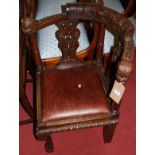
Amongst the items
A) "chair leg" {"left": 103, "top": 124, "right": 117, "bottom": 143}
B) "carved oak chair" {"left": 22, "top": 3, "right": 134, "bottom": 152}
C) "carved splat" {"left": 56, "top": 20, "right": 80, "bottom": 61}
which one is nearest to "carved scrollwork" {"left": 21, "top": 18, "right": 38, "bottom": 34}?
"carved oak chair" {"left": 22, "top": 3, "right": 134, "bottom": 152}

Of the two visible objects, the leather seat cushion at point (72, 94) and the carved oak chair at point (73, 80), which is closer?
the carved oak chair at point (73, 80)

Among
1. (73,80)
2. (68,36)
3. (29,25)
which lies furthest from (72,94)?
(29,25)

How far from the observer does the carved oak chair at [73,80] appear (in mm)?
1168

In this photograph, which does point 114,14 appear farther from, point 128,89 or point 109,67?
point 128,89

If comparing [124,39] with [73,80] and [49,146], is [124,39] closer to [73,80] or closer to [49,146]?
[73,80]

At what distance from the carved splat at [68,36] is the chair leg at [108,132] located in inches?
16.9

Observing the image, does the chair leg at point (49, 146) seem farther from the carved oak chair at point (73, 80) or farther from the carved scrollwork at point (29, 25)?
the carved scrollwork at point (29, 25)

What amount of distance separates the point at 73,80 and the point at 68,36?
242 millimetres

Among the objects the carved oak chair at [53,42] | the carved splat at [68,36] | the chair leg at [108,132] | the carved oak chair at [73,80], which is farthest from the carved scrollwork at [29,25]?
the chair leg at [108,132]

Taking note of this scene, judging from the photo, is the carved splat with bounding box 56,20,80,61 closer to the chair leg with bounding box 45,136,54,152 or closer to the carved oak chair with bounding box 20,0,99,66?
the carved oak chair with bounding box 20,0,99,66

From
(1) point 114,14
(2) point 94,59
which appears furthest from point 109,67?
(1) point 114,14

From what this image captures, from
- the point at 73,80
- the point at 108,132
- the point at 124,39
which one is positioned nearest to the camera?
the point at 124,39

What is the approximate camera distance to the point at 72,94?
1.32 metres
